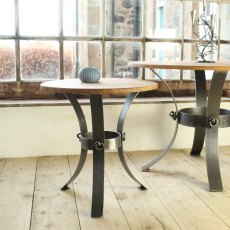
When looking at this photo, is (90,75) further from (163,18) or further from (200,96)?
(163,18)

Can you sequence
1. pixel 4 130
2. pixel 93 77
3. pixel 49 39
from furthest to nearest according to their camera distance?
pixel 49 39 < pixel 4 130 < pixel 93 77

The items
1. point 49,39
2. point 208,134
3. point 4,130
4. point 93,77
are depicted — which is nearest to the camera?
point 93,77

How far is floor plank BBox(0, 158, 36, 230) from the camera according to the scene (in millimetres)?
1952

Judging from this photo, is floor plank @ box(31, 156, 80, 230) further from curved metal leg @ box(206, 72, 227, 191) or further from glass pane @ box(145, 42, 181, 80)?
glass pane @ box(145, 42, 181, 80)

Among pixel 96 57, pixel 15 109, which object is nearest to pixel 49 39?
pixel 96 57

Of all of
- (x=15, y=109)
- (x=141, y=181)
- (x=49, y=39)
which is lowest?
(x=141, y=181)

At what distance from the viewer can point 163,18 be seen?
3.40m

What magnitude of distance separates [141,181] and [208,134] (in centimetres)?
52

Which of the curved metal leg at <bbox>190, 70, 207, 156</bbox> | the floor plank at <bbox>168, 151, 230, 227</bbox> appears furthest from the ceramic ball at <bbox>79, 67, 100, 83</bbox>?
the curved metal leg at <bbox>190, 70, 207, 156</bbox>

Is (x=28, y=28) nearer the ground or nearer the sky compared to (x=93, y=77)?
nearer the sky

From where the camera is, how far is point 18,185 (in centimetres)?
247

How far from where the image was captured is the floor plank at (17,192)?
195cm

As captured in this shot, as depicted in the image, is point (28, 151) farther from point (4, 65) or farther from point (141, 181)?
point (141, 181)

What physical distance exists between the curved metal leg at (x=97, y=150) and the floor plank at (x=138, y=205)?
0.16 metres
